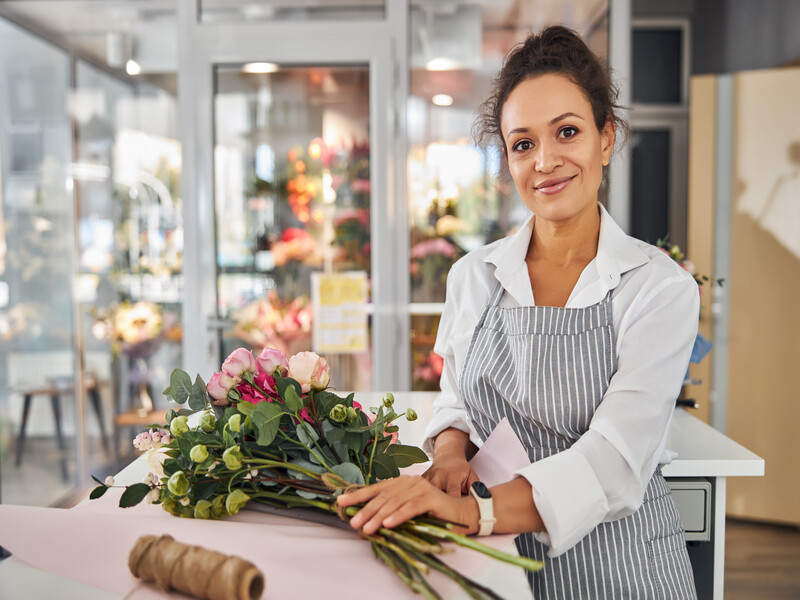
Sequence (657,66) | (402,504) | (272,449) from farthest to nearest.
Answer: (657,66) → (272,449) → (402,504)

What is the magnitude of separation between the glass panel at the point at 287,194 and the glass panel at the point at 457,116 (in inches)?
9.1

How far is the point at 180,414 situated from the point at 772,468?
3264mm

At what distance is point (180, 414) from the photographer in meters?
1.03

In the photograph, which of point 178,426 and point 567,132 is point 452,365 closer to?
point 567,132

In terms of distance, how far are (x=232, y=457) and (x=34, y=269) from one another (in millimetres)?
3086

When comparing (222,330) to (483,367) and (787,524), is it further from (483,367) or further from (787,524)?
(787,524)

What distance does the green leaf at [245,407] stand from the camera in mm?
985

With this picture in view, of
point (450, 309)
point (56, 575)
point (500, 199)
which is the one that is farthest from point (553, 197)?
point (500, 199)

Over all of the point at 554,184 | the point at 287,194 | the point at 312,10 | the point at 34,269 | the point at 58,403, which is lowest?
the point at 58,403

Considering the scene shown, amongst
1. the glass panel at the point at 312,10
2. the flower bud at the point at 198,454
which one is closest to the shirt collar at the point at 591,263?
the flower bud at the point at 198,454

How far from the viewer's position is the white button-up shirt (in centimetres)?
102

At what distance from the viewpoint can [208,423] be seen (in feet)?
3.24

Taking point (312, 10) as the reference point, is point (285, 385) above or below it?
below

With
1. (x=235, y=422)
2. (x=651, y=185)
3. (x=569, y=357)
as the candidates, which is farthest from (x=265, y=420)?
(x=651, y=185)
